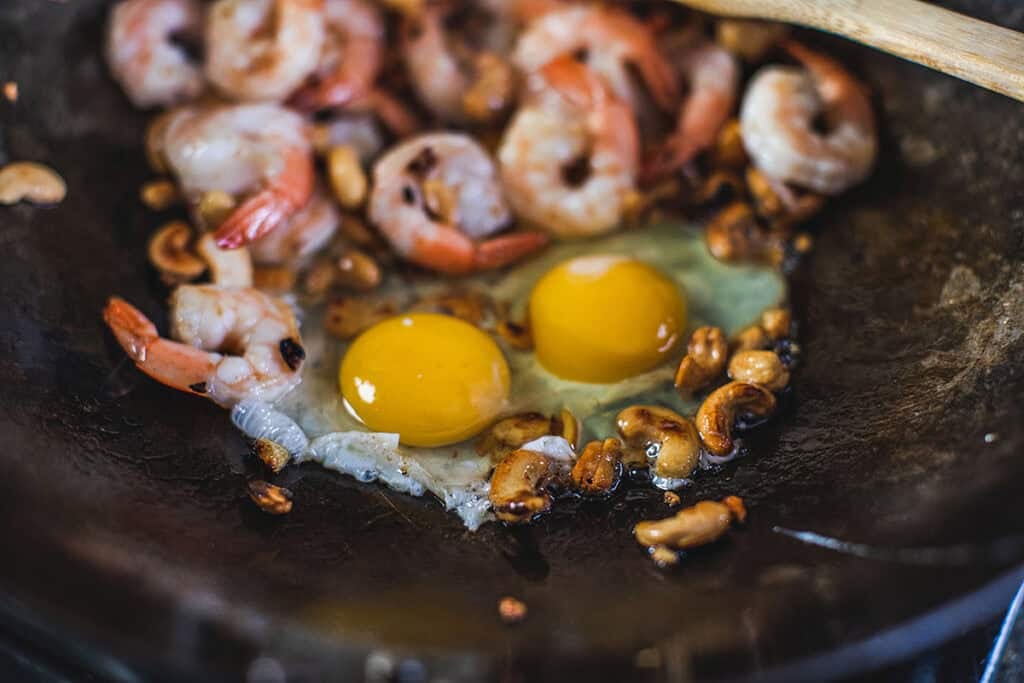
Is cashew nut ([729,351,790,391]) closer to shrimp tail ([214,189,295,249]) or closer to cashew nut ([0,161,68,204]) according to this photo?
shrimp tail ([214,189,295,249])

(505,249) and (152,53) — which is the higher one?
(152,53)

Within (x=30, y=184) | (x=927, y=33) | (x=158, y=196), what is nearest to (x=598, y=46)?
(x=927, y=33)

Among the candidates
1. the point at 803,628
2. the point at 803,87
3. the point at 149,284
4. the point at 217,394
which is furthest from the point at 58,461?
the point at 803,87

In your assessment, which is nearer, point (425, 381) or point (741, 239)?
point (425, 381)

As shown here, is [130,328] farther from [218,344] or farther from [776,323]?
[776,323]

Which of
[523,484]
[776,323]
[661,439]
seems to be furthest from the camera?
[776,323]

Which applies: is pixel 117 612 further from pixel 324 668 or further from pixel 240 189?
pixel 240 189

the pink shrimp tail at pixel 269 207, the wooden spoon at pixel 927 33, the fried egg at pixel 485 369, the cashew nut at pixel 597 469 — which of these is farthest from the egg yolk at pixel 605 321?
the wooden spoon at pixel 927 33
